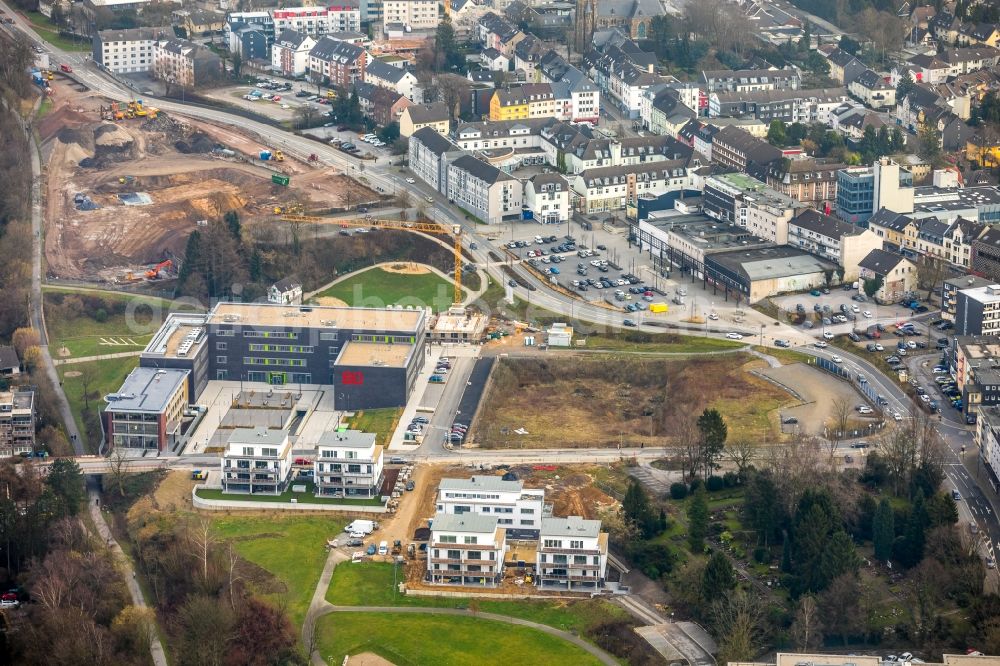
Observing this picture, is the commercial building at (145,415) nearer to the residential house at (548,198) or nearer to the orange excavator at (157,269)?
the orange excavator at (157,269)

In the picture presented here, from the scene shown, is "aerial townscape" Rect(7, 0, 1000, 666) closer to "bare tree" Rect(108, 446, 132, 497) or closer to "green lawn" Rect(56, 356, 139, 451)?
"bare tree" Rect(108, 446, 132, 497)

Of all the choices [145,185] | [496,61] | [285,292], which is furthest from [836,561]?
[496,61]

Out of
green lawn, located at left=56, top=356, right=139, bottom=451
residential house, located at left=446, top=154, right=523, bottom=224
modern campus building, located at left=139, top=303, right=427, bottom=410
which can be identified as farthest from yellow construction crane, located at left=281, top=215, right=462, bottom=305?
green lawn, located at left=56, top=356, right=139, bottom=451

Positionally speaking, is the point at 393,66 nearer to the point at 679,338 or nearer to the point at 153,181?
the point at 153,181

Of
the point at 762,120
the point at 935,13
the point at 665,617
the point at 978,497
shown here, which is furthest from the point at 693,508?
the point at 935,13

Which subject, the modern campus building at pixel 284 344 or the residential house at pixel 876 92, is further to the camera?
the residential house at pixel 876 92

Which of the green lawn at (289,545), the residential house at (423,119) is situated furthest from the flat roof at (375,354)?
the residential house at (423,119)
